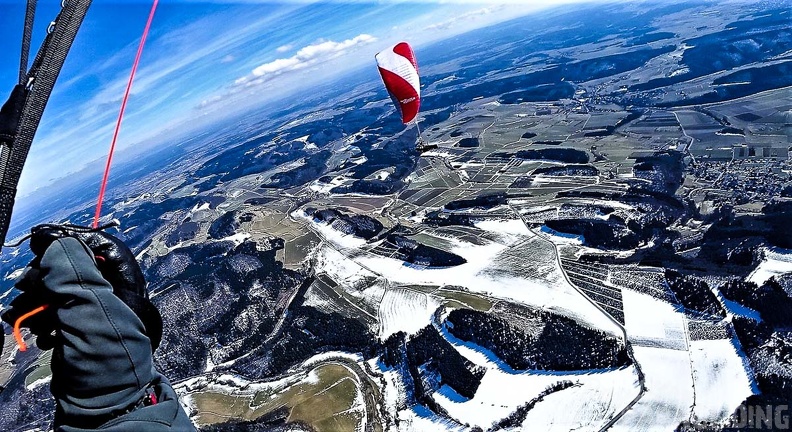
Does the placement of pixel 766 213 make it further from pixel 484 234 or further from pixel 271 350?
pixel 271 350

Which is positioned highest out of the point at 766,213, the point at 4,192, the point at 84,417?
the point at 4,192

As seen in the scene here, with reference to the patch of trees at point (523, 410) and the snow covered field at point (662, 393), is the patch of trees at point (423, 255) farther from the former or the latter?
the snow covered field at point (662, 393)

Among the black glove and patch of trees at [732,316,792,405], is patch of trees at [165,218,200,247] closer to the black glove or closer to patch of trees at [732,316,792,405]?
patch of trees at [732,316,792,405]

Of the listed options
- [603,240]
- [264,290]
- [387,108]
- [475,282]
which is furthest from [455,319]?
[387,108]

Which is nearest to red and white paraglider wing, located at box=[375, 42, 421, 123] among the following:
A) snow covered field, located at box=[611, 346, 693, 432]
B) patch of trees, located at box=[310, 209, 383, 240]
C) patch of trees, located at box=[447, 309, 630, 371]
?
patch of trees, located at box=[447, 309, 630, 371]

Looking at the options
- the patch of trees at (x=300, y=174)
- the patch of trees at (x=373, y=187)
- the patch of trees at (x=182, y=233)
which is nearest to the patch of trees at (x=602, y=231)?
the patch of trees at (x=373, y=187)

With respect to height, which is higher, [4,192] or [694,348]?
[4,192]
